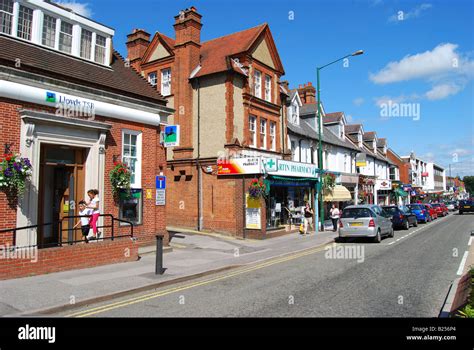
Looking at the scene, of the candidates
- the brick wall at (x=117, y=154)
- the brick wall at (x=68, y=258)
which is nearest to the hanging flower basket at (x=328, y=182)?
the brick wall at (x=117, y=154)

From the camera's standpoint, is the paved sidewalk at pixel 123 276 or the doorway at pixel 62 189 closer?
the paved sidewalk at pixel 123 276

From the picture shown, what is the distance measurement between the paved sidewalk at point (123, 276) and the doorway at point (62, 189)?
106 inches

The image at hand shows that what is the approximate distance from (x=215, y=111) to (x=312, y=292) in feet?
48.1

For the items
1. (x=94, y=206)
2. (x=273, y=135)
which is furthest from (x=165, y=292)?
(x=273, y=135)

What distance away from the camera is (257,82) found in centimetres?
2256

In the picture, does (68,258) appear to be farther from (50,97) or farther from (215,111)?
(215,111)

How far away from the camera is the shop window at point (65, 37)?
13.4 metres

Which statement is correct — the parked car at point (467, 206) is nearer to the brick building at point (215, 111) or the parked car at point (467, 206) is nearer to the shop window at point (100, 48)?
the brick building at point (215, 111)

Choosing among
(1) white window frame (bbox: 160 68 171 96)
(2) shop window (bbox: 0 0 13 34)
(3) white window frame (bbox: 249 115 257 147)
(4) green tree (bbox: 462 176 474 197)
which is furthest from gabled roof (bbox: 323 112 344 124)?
(4) green tree (bbox: 462 176 474 197)

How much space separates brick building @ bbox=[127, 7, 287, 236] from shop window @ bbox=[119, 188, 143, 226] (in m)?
6.37

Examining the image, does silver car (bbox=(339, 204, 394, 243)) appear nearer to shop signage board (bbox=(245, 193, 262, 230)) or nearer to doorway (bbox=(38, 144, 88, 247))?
shop signage board (bbox=(245, 193, 262, 230))
